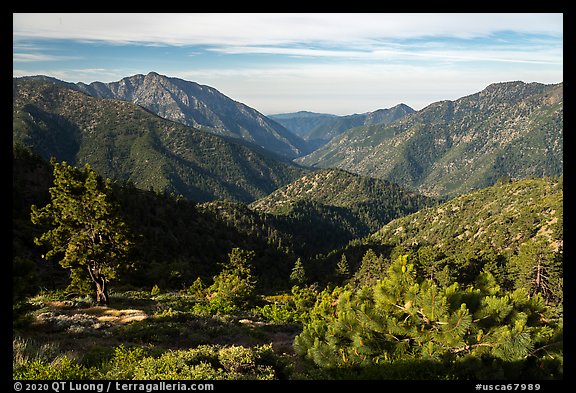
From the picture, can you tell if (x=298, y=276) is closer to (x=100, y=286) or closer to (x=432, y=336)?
(x=100, y=286)

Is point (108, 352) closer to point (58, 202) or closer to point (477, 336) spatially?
point (477, 336)

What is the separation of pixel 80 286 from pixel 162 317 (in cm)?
1048

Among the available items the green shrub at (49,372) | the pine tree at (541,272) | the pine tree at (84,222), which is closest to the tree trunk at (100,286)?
the pine tree at (84,222)

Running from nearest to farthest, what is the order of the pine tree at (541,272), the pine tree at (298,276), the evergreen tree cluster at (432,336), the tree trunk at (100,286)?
the evergreen tree cluster at (432,336), the tree trunk at (100,286), the pine tree at (541,272), the pine tree at (298,276)

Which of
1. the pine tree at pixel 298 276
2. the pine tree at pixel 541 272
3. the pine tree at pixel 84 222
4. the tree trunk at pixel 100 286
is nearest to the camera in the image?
the pine tree at pixel 84 222

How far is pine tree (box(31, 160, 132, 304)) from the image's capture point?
25.2 metres

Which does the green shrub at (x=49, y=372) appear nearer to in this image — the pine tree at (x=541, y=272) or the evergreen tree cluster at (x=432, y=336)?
the evergreen tree cluster at (x=432, y=336)

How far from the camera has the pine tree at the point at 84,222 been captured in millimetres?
25156

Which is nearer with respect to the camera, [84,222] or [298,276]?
[84,222]

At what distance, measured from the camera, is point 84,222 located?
25828 millimetres

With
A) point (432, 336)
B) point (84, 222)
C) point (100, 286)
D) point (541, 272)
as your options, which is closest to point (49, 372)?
point (432, 336)

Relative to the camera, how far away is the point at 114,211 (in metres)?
26.2

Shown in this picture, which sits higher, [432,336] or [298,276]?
[432,336]

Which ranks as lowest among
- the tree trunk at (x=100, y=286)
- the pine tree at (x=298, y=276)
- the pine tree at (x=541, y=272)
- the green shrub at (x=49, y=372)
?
the pine tree at (x=298, y=276)
